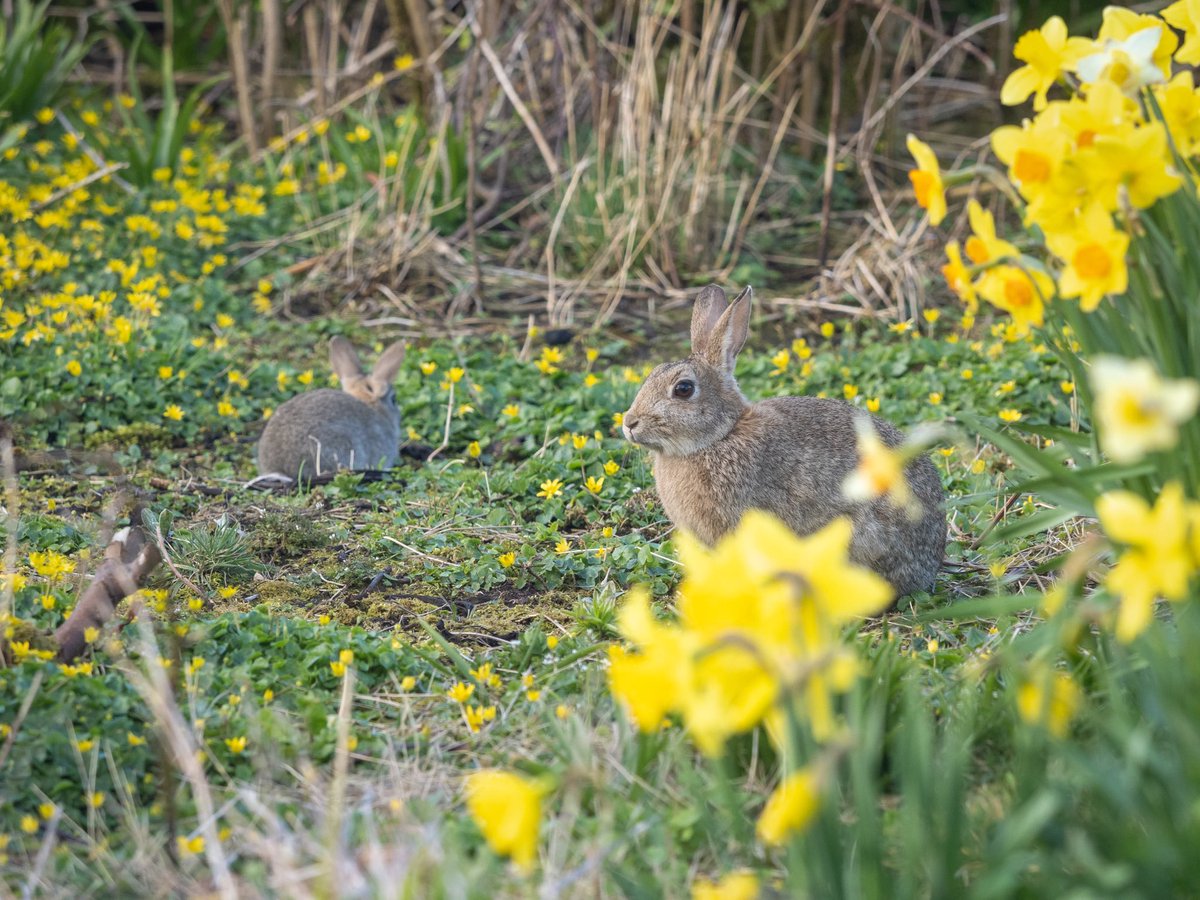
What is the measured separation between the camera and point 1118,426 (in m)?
1.70

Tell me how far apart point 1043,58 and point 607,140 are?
5.40 metres

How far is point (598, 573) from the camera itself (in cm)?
444

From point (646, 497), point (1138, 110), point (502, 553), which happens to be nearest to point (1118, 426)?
point (1138, 110)

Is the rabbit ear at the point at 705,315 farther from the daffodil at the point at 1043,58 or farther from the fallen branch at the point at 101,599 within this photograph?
the fallen branch at the point at 101,599

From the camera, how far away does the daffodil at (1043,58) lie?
3.01 m

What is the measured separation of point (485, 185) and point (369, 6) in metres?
1.59

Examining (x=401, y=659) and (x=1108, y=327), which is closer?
(x=1108, y=327)

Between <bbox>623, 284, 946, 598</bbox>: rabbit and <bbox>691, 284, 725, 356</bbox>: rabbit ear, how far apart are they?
6 centimetres

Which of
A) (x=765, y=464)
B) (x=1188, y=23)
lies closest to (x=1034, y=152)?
(x=1188, y=23)

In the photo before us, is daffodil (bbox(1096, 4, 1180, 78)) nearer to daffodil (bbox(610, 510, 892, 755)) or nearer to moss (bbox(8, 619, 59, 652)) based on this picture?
daffodil (bbox(610, 510, 892, 755))

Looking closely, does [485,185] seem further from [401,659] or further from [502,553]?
[401,659]

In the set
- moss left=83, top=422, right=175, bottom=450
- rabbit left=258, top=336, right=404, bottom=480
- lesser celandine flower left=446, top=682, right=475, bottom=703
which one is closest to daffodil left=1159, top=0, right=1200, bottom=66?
lesser celandine flower left=446, top=682, right=475, bottom=703

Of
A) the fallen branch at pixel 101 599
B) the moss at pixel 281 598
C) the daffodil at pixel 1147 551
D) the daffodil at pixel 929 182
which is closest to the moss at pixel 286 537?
the moss at pixel 281 598

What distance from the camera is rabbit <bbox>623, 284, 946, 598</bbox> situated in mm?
4195
